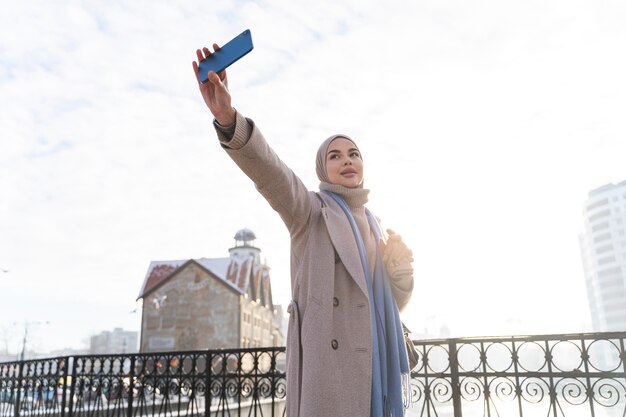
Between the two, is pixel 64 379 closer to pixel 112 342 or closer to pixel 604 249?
pixel 604 249

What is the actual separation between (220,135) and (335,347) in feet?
3.43

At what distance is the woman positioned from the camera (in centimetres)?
195

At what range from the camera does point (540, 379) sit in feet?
13.0

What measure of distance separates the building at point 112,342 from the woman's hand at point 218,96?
94.3 metres

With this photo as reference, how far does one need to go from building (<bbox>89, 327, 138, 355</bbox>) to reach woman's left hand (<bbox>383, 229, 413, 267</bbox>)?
94.1m

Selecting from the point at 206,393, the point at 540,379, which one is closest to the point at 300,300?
the point at 540,379

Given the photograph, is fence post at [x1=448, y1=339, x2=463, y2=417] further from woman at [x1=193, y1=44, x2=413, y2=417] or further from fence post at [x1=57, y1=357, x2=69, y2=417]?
fence post at [x1=57, y1=357, x2=69, y2=417]

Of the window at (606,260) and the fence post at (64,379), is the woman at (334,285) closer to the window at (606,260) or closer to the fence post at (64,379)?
the fence post at (64,379)

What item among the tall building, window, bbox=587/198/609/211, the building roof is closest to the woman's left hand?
the building roof

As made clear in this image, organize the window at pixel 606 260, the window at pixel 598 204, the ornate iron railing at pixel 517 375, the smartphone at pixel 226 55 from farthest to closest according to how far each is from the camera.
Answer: the window at pixel 598 204 → the window at pixel 606 260 → the ornate iron railing at pixel 517 375 → the smartphone at pixel 226 55

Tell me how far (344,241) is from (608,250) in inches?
3512

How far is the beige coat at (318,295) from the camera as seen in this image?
194cm

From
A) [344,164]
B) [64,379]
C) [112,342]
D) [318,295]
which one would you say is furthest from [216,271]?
[112,342]

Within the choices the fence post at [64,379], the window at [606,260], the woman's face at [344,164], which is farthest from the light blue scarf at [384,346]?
the window at [606,260]
